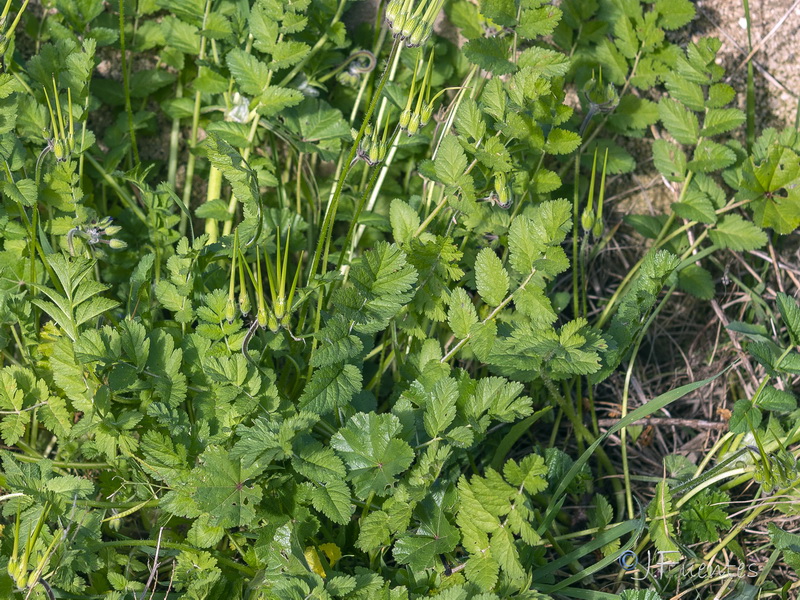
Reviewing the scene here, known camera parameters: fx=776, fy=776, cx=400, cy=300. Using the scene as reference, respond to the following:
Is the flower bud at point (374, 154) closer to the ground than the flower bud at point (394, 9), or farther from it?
closer to the ground

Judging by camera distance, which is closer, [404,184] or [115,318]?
[115,318]

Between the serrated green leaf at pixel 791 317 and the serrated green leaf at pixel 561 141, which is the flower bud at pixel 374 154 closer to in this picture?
the serrated green leaf at pixel 561 141

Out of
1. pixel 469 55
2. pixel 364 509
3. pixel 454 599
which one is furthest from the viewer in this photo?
pixel 469 55

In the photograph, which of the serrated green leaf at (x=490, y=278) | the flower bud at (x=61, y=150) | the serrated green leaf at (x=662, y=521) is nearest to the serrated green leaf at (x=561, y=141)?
the serrated green leaf at (x=490, y=278)

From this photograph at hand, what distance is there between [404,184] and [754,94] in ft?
3.99

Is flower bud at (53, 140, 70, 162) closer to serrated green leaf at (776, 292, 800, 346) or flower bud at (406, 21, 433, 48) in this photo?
flower bud at (406, 21, 433, 48)

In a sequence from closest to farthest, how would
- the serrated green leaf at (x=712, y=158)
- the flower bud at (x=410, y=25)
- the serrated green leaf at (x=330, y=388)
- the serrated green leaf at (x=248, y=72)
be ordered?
the flower bud at (x=410, y=25), the serrated green leaf at (x=330, y=388), the serrated green leaf at (x=248, y=72), the serrated green leaf at (x=712, y=158)

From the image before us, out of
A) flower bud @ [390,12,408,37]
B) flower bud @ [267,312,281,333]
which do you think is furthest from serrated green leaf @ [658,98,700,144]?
flower bud @ [267,312,281,333]

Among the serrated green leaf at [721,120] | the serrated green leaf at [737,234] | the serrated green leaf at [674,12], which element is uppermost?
the serrated green leaf at [674,12]

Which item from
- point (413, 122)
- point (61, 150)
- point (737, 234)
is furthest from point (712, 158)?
point (61, 150)

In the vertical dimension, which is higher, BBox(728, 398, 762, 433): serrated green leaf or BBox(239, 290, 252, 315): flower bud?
BBox(239, 290, 252, 315): flower bud

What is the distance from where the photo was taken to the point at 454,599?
157 centimetres

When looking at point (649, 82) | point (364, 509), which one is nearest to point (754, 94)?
point (649, 82)

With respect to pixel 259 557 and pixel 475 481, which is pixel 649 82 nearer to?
pixel 475 481
